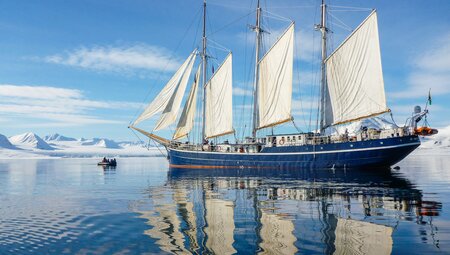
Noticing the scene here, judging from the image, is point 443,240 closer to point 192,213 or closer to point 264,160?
point 192,213

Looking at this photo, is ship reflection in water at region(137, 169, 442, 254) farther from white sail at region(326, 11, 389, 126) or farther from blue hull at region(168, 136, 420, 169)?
white sail at region(326, 11, 389, 126)

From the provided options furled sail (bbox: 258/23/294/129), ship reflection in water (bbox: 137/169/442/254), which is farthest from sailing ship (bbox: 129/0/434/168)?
ship reflection in water (bbox: 137/169/442/254)

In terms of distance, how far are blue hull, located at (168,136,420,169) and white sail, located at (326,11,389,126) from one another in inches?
237

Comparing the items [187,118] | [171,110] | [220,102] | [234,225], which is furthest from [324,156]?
[234,225]

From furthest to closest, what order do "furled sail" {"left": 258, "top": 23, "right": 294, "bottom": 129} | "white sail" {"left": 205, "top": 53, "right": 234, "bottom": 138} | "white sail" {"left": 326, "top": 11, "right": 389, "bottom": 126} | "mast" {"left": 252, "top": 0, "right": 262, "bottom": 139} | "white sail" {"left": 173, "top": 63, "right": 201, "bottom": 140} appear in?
"white sail" {"left": 173, "top": 63, "right": 201, "bottom": 140}
"white sail" {"left": 205, "top": 53, "right": 234, "bottom": 138}
"mast" {"left": 252, "top": 0, "right": 262, "bottom": 139}
"furled sail" {"left": 258, "top": 23, "right": 294, "bottom": 129}
"white sail" {"left": 326, "top": 11, "right": 389, "bottom": 126}

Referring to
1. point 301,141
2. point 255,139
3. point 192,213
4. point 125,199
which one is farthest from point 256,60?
point 192,213

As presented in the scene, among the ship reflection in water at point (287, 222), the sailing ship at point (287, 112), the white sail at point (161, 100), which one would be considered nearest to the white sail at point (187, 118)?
the sailing ship at point (287, 112)

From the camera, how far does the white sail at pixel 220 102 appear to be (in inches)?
2734

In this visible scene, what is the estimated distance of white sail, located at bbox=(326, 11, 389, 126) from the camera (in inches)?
2147

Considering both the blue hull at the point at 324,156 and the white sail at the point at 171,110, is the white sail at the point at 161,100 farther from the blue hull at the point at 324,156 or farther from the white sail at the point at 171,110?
the blue hull at the point at 324,156

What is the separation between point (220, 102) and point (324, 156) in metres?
23.8

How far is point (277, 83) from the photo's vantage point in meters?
63.8

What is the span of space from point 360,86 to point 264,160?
18.7 meters

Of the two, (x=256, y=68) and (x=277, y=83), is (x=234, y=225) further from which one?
(x=256, y=68)
